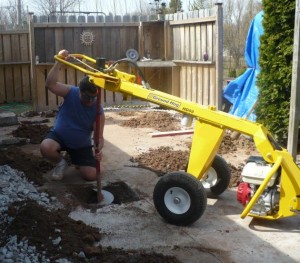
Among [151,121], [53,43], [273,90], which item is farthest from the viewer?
[53,43]

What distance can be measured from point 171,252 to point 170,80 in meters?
9.38

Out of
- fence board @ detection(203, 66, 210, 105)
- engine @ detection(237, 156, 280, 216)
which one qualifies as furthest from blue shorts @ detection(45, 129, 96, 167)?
fence board @ detection(203, 66, 210, 105)

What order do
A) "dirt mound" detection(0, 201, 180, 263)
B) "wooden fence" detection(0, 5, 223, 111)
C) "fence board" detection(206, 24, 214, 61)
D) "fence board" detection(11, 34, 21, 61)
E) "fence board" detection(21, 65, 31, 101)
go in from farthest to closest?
"fence board" detection(21, 65, 31, 101) → "fence board" detection(11, 34, 21, 61) → "wooden fence" detection(0, 5, 223, 111) → "fence board" detection(206, 24, 214, 61) → "dirt mound" detection(0, 201, 180, 263)

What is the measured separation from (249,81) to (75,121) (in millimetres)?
4720

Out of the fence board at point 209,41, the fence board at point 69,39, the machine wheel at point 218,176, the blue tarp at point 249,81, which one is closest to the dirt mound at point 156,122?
the blue tarp at point 249,81

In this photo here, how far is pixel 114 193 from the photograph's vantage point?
581cm

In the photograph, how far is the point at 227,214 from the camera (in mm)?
5023

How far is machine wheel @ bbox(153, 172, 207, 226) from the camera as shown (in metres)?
4.51

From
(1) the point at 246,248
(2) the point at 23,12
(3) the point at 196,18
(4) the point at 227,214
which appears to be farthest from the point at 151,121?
(2) the point at 23,12

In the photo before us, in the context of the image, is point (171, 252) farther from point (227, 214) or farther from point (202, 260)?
point (227, 214)

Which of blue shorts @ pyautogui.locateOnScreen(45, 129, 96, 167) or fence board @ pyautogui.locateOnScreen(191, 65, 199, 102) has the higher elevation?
fence board @ pyautogui.locateOnScreen(191, 65, 199, 102)

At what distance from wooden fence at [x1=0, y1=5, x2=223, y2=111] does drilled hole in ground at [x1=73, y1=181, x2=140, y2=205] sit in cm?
506

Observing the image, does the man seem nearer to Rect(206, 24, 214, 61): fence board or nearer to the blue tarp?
the blue tarp

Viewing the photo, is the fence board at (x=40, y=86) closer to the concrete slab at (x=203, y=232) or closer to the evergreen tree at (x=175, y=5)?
the concrete slab at (x=203, y=232)
